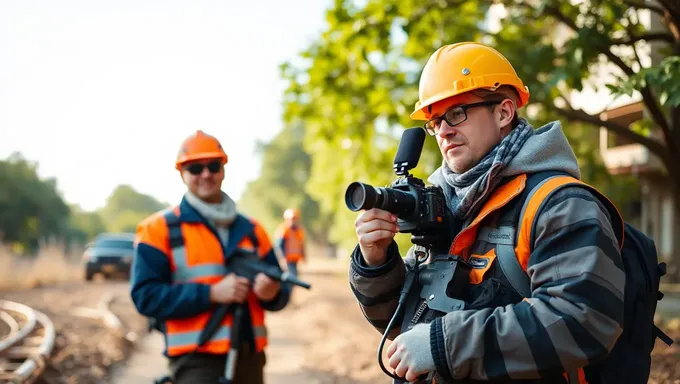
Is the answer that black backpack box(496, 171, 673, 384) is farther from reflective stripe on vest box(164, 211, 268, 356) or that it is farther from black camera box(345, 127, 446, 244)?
reflective stripe on vest box(164, 211, 268, 356)

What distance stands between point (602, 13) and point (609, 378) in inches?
244

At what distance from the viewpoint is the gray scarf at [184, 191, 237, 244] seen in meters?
4.66

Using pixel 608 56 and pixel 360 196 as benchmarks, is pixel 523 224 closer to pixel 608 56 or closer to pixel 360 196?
pixel 360 196

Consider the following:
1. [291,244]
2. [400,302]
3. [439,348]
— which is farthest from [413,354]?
[291,244]

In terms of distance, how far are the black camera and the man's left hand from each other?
2193 millimetres

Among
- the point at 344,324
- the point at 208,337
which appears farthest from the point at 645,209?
the point at 208,337

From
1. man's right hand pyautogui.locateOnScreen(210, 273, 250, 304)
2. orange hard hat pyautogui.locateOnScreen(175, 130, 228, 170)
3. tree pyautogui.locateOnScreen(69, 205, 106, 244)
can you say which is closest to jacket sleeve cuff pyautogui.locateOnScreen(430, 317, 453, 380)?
man's right hand pyautogui.locateOnScreen(210, 273, 250, 304)

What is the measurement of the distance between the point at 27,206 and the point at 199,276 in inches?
2067

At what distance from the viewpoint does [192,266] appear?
460 cm

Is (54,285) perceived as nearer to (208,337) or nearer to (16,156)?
(208,337)

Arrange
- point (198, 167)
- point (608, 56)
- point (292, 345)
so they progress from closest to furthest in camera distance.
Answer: point (198, 167)
point (608, 56)
point (292, 345)

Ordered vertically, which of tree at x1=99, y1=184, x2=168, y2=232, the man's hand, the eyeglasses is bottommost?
tree at x1=99, y1=184, x2=168, y2=232

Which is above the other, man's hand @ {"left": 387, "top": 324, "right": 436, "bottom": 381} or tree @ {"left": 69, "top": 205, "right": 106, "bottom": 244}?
man's hand @ {"left": 387, "top": 324, "right": 436, "bottom": 381}

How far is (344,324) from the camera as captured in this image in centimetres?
1334
